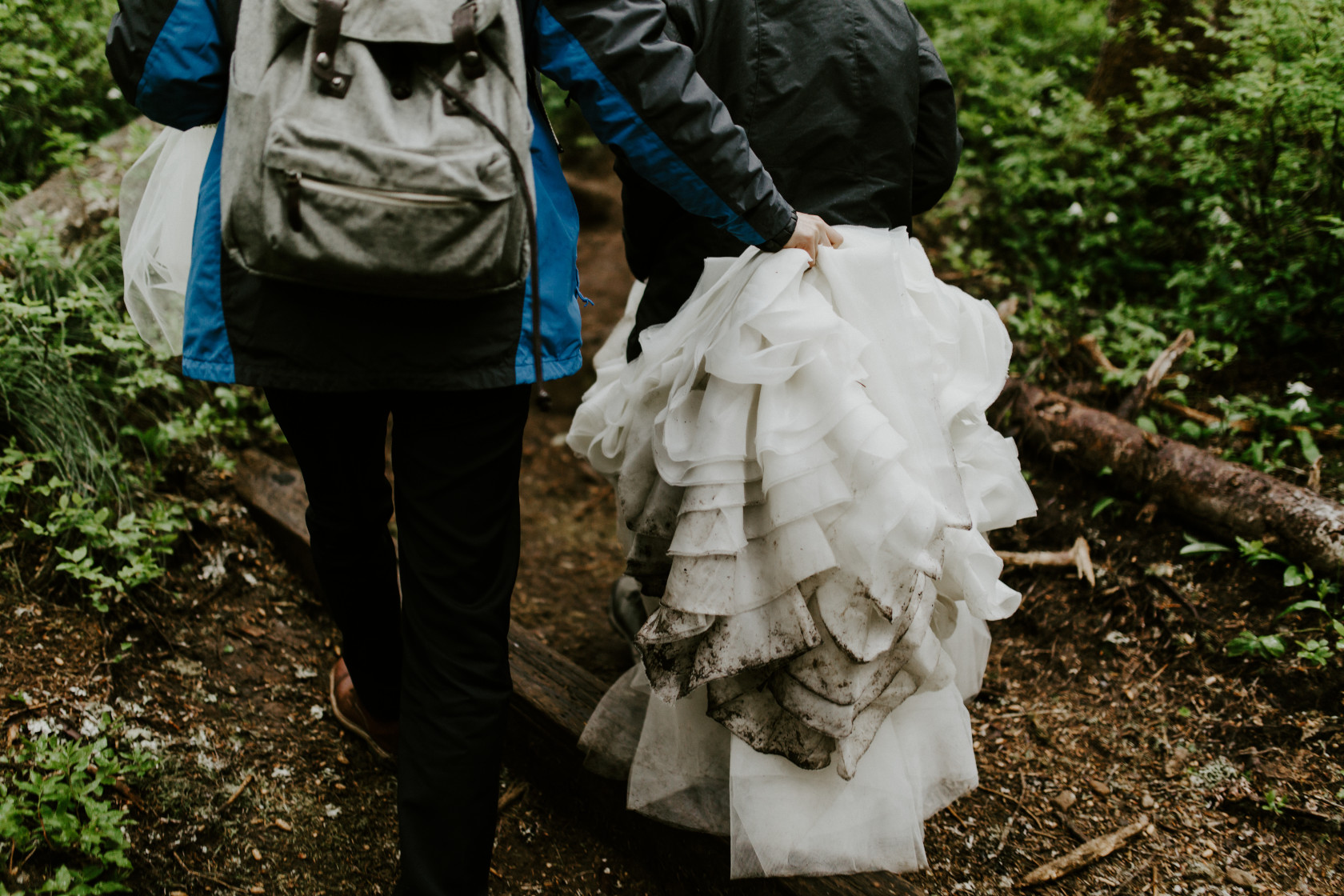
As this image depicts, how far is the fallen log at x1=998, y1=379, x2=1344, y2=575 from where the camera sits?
2207mm

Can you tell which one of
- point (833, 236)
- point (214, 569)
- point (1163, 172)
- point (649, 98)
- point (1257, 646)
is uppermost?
point (649, 98)

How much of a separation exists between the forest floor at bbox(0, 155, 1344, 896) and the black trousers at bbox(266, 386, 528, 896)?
1.37ft

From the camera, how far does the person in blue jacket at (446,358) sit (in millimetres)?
1325

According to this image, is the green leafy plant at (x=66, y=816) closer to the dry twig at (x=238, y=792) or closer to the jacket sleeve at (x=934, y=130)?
the dry twig at (x=238, y=792)

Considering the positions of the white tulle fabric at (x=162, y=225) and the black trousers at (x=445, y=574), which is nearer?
the black trousers at (x=445, y=574)

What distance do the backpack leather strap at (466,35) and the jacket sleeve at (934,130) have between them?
3.39ft

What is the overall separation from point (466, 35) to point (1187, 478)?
2387 millimetres

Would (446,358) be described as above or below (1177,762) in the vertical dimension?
above

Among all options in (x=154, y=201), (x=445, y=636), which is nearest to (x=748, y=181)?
(x=445, y=636)

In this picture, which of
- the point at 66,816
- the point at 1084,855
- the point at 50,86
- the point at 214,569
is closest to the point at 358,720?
the point at 66,816

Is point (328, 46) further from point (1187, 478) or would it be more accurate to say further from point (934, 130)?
point (1187, 478)

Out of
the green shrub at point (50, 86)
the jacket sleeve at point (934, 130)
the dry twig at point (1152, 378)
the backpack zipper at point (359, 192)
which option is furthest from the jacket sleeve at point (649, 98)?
the green shrub at point (50, 86)

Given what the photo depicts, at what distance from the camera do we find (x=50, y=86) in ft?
11.2

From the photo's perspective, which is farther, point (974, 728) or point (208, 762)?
point (974, 728)
